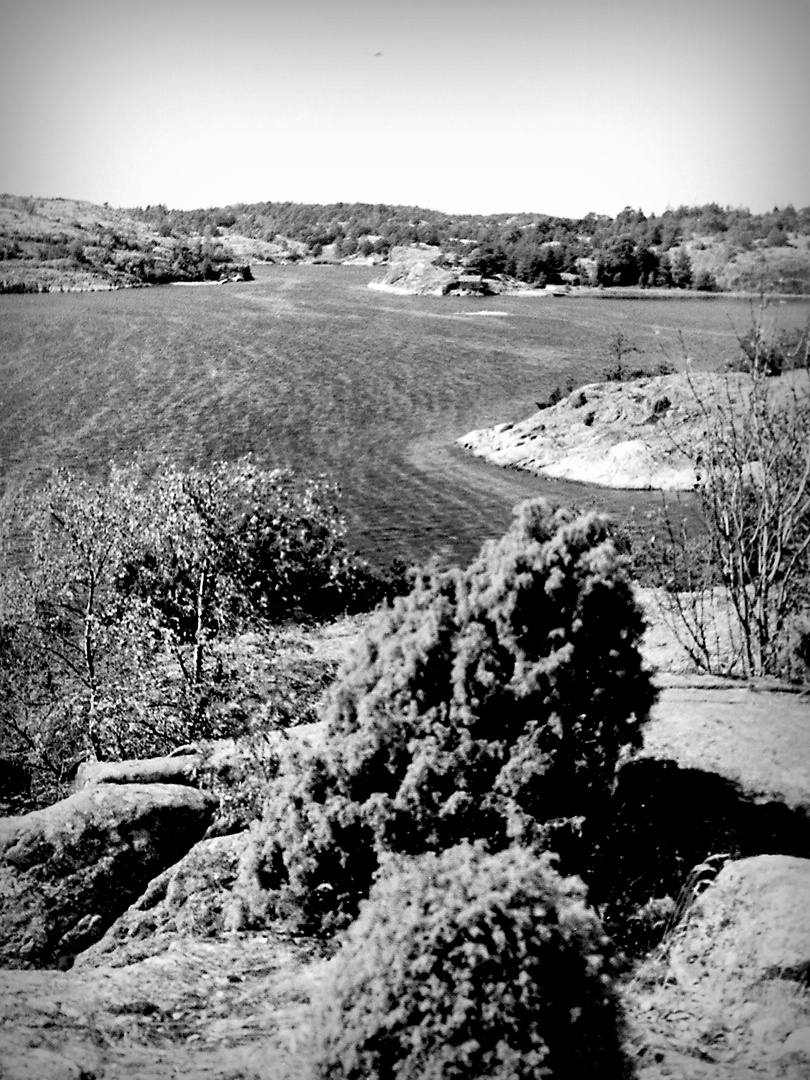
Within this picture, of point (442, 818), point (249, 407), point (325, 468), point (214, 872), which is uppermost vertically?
point (249, 407)

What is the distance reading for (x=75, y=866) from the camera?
615 centimetres

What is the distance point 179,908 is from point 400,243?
862 centimetres

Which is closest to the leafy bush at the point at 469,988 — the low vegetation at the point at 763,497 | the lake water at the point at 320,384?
the lake water at the point at 320,384

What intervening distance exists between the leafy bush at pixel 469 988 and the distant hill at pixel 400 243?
4635mm

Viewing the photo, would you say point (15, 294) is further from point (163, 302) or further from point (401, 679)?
point (401, 679)

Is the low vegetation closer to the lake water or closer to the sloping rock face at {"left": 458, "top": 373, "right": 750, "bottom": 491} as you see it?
the sloping rock face at {"left": 458, "top": 373, "right": 750, "bottom": 491}

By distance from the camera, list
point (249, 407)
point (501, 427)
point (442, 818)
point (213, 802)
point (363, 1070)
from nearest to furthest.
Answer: point (363, 1070), point (442, 818), point (213, 802), point (249, 407), point (501, 427)

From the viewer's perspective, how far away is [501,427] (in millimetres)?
10586

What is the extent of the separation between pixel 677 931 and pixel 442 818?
1769mm

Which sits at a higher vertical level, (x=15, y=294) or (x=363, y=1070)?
(x=15, y=294)

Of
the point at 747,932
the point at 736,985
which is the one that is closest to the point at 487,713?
the point at 747,932

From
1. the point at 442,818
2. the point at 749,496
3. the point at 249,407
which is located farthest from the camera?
the point at 249,407

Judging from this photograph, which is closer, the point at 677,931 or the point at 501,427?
the point at 677,931

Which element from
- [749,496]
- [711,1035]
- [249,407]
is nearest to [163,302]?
[249,407]
